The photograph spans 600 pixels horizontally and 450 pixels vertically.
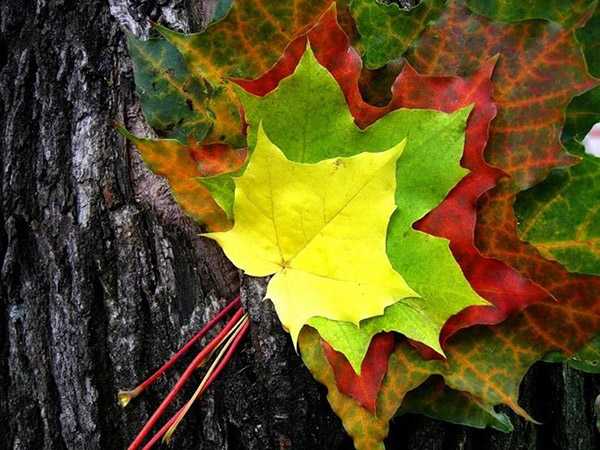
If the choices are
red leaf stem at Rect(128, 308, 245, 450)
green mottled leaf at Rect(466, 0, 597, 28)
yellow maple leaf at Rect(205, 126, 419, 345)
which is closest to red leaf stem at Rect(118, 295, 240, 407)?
red leaf stem at Rect(128, 308, 245, 450)

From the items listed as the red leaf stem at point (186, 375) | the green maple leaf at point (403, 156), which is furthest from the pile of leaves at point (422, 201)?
the red leaf stem at point (186, 375)

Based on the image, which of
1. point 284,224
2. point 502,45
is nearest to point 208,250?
point 284,224

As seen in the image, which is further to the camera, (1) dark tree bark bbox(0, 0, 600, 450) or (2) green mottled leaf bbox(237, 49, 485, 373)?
(1) dark tree bark bbox(0, 0, 600, 450)

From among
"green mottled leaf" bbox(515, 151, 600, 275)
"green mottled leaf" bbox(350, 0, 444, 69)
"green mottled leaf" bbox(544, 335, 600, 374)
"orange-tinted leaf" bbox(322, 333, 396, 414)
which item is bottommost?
→ "green mottled leaf" bbox(544, 335, 600, 374)

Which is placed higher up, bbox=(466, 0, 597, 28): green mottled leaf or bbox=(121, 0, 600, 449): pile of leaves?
bbox=(466, 0, 597, 28): green mottled leaf

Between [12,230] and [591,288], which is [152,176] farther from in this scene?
[591,288]

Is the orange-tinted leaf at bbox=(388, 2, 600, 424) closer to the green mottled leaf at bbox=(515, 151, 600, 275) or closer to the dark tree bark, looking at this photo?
the green mottled leaf at bbox=(515, 151, 600, 275)
